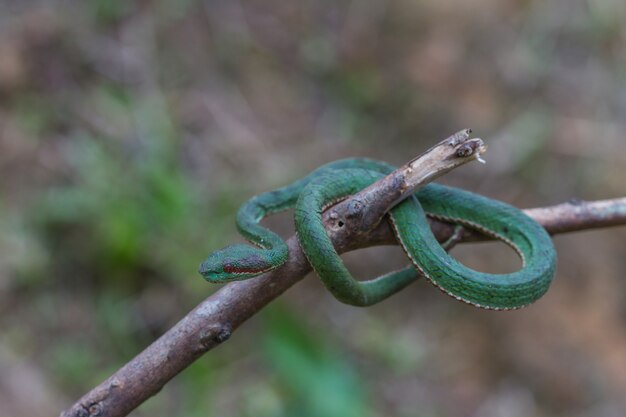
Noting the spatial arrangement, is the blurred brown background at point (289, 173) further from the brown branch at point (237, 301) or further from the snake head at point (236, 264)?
the brown branch at point (237, 301)

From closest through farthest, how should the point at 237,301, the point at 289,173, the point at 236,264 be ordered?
1. the point at 237,301
2. the point at 236,264
3. the point at 289,173

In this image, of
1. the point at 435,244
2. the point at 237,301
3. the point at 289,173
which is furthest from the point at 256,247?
the point at 289,173

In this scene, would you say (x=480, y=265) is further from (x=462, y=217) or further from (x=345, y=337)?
(x=462, y=217)

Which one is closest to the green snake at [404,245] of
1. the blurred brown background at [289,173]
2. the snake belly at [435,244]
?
the snake belly at [435,244]

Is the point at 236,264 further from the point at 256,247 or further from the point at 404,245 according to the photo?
the point at 404,245

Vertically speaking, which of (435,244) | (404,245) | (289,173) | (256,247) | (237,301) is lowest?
(289,173)

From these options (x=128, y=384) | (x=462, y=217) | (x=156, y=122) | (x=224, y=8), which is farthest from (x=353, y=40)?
(x=128, y=384)

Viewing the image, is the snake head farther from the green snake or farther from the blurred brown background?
the blurred brown background

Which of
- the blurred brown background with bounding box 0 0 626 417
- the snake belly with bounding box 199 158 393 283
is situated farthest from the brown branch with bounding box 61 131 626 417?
the blurred brown background with bounding box 0 0 626 417
